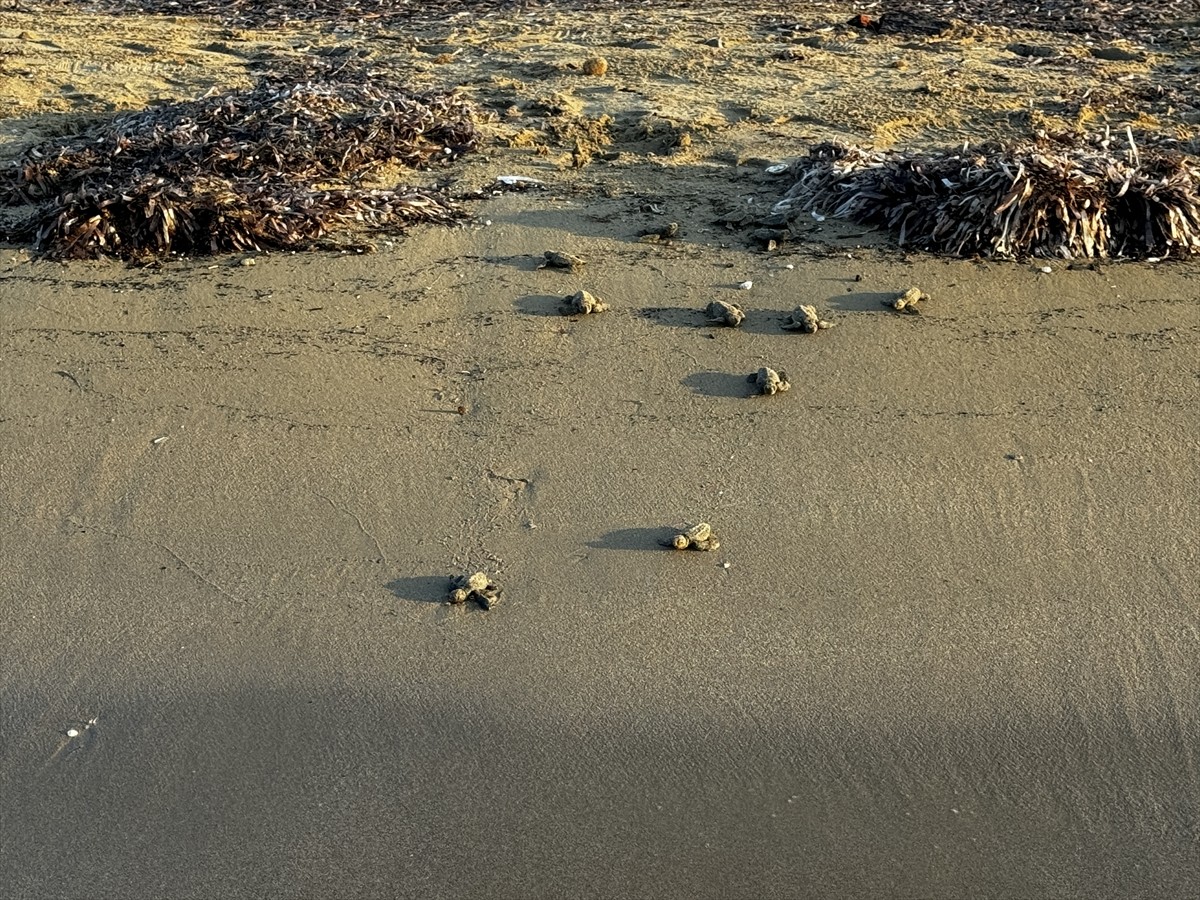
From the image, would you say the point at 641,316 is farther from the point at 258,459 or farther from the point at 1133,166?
the point at 1133,166

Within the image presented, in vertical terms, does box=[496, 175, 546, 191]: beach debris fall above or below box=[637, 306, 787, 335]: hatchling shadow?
above

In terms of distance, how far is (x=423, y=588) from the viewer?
12.1 ft

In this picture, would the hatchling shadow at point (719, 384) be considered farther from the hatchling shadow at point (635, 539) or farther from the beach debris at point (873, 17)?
the beach debris at point (873, 17)

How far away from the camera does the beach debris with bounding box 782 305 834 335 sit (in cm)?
476

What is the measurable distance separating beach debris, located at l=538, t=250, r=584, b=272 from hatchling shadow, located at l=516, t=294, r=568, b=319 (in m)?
0.19

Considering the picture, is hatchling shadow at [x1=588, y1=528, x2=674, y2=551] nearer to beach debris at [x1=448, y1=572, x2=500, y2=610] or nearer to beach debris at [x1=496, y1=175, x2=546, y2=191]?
beach debris at [x1=448, y1=572, x2=500, y2=610]

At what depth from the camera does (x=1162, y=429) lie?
4.31 meters

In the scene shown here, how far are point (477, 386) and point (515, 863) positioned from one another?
197 centimetres

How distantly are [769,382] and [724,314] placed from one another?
0.46 meters

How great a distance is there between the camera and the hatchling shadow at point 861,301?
4910mm

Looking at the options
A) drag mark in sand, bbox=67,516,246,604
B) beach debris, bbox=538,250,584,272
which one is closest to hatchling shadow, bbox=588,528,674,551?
drag mark in sand, bbox=67,516,246,604

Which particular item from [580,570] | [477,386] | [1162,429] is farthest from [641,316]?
[1162,429]

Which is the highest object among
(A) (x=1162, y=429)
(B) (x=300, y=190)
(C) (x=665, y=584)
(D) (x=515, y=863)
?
(B) (x=300, y=190)

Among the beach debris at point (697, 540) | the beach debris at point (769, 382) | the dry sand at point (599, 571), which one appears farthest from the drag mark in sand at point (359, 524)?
the beach debris at point (769, 382)
